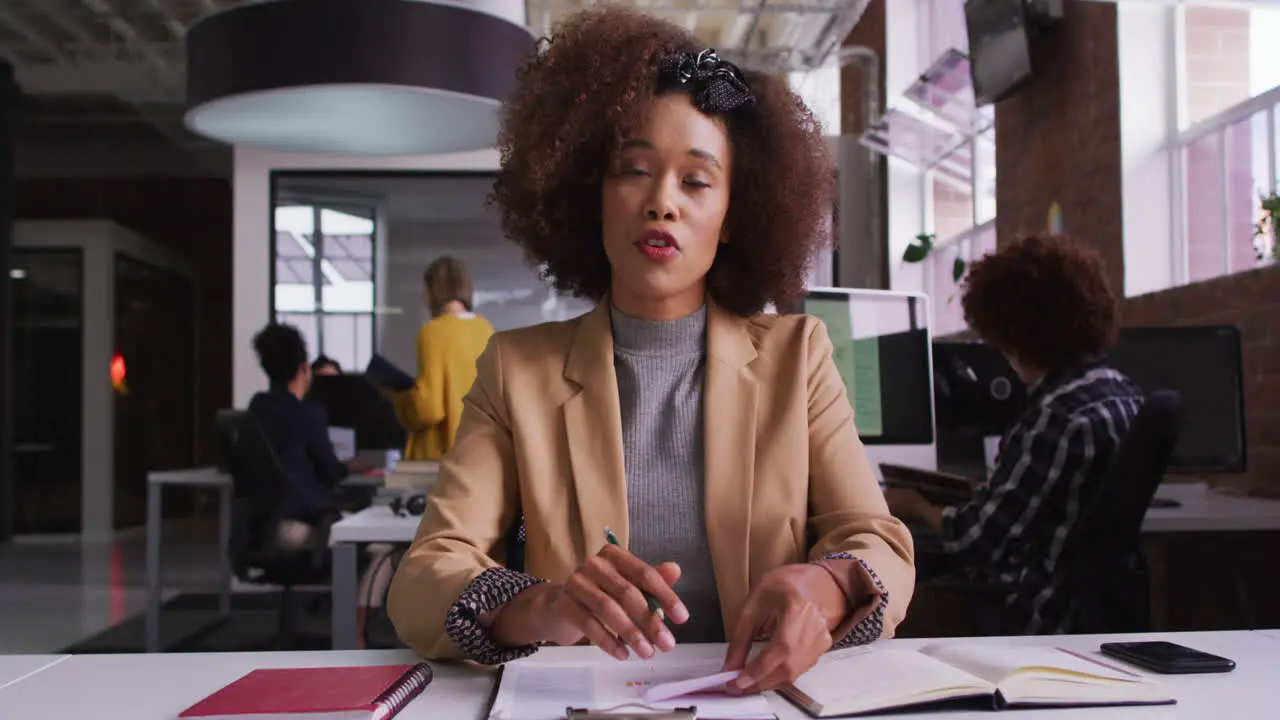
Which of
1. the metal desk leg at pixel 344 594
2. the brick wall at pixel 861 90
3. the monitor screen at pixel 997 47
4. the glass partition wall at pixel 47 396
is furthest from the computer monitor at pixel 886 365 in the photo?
the glass partition wall at pixel 47 396

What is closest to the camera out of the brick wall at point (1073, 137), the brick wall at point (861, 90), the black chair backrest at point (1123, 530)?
the black chair backrest at point (1123, 530)

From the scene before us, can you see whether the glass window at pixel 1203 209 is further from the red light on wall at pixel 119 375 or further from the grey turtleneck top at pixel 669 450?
the red light on wall at pixel 119 375

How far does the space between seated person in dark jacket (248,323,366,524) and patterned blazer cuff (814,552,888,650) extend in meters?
3.25

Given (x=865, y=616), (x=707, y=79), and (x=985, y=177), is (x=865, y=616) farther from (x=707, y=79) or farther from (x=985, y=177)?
(x=985, y=177)

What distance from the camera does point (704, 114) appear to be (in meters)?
1.24

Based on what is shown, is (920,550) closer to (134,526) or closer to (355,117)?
(355,117)

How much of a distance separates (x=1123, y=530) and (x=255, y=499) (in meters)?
3.12

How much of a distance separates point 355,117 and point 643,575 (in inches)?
79.3

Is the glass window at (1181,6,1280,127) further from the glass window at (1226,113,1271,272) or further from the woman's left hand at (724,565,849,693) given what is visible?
the woman's left hand at (724,565,849,693)

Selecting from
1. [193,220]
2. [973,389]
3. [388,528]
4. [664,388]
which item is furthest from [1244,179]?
[193,220]

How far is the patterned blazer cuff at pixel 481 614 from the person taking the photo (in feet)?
3.34

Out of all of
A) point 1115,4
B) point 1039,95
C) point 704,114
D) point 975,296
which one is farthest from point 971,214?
point 704,114

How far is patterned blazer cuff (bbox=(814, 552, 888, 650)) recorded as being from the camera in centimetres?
103

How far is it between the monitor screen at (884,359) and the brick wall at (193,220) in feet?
30.4
